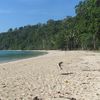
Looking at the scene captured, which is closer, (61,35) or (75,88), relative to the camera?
(75,88)

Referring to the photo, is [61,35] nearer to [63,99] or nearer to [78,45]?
[78,45]

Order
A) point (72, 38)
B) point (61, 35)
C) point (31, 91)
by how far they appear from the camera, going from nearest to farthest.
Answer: point (31, 91), point (72, 38), point (61, 35)

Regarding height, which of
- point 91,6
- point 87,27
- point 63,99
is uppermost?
point 91,6

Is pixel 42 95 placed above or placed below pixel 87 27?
below

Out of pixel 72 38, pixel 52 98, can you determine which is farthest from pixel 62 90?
pixel 72 38

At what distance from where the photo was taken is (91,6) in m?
62.6

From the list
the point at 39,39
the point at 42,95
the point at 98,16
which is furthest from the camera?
the point at 39,39

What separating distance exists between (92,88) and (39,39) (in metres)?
178

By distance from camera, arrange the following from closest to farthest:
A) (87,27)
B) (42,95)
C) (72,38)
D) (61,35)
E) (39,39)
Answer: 1. (42,95)
2. (87,27)
3. (72,38)
4. (61,35)
5. (39,39)

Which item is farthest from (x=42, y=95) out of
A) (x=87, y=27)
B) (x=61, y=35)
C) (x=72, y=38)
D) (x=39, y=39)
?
(x=39, y=39)

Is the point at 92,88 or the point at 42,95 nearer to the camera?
the point at 42,95

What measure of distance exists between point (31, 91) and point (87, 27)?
57.9 meters

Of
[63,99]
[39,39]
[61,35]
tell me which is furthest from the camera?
[39,39]

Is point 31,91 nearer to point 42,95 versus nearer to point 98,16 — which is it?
point 42,95
